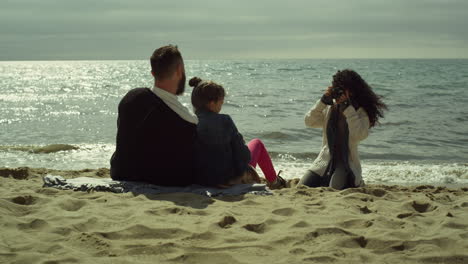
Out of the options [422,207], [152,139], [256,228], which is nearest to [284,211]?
[256,228]

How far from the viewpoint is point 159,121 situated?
5086 millimetres

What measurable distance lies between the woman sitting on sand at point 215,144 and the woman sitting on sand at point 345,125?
3.97 ft

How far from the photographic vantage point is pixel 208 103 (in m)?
5.44

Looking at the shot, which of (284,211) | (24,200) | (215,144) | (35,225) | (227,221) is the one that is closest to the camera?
(35,225)

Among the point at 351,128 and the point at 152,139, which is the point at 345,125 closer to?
the point at 351,128

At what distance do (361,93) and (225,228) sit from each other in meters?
2.93

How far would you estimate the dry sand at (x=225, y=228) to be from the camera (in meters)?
3.35

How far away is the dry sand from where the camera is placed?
335 centimetres

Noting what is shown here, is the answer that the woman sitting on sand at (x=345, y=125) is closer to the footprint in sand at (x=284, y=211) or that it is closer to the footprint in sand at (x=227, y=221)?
the footprint in sand at (x=284, y=211)

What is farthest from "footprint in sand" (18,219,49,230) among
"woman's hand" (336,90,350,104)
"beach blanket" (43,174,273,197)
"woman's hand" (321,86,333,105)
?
"woman's hand" (336,90,350,104)

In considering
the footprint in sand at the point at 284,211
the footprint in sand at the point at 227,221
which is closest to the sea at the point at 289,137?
the footprint in sand at the point at 284,211

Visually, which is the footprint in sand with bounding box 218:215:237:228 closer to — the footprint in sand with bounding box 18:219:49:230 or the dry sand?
the dry sand

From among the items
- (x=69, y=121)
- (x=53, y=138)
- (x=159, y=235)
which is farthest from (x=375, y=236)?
(x=69, y=121)

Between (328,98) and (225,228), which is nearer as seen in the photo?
(225,228)
